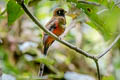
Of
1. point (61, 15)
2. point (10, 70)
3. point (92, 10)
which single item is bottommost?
point (10, 70)

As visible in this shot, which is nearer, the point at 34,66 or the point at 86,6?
the point at 86,6

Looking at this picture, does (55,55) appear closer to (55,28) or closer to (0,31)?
(0,31)

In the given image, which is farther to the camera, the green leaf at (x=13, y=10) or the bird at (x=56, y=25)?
the bird at (x=56, y=25)

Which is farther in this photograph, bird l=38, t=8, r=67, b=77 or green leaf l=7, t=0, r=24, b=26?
bird l=38, t=8, r=67, b=77

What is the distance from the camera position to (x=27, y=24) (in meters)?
3.67

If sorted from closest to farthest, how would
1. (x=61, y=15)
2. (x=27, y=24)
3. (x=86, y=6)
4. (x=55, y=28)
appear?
1. (x=86, y=6)
2. (x=55, y=28)
3. (x=61, y=15)
4. (x=27, y=24)

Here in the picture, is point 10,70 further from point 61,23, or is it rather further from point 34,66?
point 34,66

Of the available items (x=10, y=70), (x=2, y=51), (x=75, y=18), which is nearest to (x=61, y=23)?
(x=10, y=70)

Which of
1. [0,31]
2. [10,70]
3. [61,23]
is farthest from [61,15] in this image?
[0,31]

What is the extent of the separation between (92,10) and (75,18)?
54 centimetres

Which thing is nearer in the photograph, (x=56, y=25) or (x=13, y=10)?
(x=13, y=10)

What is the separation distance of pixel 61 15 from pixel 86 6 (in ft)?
4.60

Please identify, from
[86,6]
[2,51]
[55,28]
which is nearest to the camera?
[86,6]

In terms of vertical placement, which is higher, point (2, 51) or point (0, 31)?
point (0, 31)
